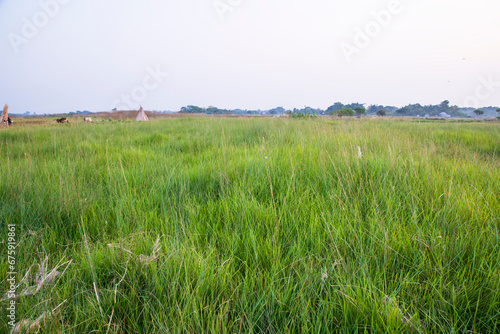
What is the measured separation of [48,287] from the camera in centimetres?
82

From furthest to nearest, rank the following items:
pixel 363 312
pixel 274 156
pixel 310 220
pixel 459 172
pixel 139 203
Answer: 1. pixel 274 156
2. pixel 459 172
3. pixel 139 203
4. pixel 310 220
5. pixel 363 312

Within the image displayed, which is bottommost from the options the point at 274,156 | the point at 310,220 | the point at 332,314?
the point at 332,314

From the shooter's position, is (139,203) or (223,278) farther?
(139,203)

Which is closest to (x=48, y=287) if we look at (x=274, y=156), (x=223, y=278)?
(x=223, y=278)

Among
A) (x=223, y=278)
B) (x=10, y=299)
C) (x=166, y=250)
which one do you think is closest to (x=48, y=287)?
(x=10, y=299)

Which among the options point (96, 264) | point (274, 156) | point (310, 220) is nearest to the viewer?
point (96, 264)

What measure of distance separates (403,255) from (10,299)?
1.55m

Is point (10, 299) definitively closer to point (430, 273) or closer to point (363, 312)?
point (363, 312)

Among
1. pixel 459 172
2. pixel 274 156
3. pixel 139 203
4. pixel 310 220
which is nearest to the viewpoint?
pixel 310 220

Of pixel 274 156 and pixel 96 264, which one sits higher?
pixel 274 156

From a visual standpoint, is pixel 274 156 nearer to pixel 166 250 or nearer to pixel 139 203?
pixel 139 203

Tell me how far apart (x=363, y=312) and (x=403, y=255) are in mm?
435

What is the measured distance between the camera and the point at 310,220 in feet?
3.97

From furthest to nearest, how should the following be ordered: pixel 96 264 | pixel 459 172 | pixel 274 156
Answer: pixel 274 156, pixel 459 172, pixel 96 264
